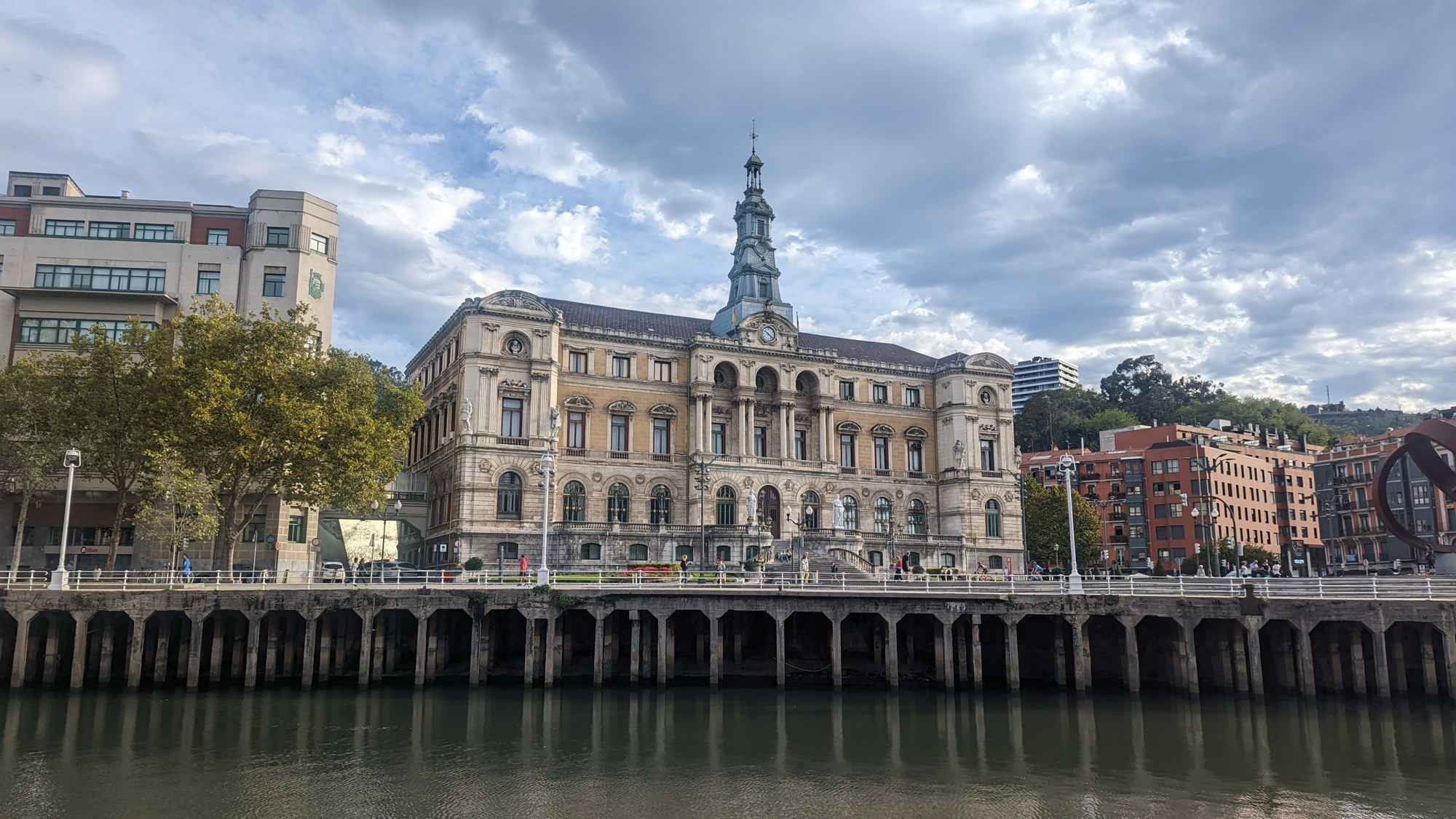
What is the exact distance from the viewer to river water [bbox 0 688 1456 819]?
25.6 m

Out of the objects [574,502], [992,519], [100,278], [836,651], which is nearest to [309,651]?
[836,651]

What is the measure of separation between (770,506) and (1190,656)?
39183mm

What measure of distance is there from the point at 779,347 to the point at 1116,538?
177ft

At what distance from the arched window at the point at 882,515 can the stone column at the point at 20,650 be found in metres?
56.8

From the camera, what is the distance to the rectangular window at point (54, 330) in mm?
58625

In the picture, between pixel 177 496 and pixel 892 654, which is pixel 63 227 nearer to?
pixel 177 496

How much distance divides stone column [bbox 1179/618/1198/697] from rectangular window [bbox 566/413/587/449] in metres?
42.8

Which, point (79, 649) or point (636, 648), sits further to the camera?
point (636, 648)

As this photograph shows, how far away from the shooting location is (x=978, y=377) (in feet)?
278

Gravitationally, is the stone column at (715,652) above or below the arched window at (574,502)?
below

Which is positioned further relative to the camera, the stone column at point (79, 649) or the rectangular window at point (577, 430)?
the rectangular window at point (577, 430)

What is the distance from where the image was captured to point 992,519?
82812 millimetres

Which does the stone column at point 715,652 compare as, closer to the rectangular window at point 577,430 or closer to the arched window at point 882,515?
the rectangular window at point 577,430

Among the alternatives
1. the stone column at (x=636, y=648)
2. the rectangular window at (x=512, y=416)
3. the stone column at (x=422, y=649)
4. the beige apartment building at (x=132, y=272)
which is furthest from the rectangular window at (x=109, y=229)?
the stone column at (x=636, y=648)
